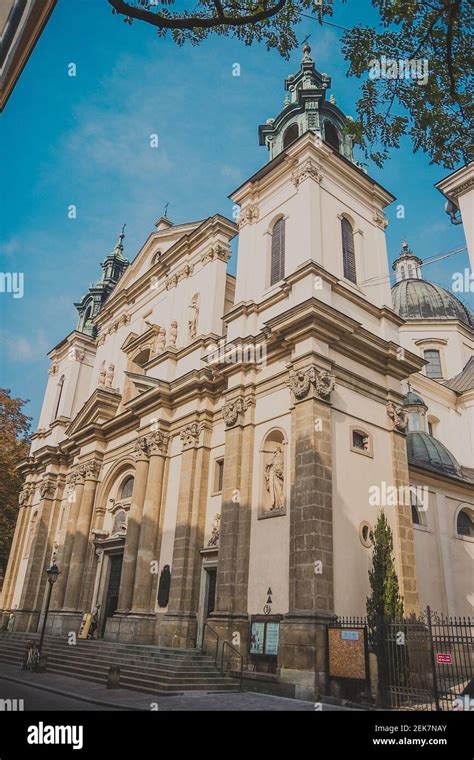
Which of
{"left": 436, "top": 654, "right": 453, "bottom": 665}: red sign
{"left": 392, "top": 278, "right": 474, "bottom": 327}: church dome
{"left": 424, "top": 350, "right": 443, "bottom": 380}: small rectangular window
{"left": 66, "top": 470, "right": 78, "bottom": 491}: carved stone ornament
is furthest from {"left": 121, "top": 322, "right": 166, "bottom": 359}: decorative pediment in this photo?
{"left": 392, "top": 278, "right": 474, "bottom": 327}: church dome

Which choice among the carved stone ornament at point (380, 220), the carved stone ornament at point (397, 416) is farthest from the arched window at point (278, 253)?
the carved stone ornament at point (397, 416)

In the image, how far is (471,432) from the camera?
31.0m

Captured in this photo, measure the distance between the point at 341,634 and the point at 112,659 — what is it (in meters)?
7.53

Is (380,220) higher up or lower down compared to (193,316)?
higher up

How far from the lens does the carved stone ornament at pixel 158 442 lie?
70.4 ft

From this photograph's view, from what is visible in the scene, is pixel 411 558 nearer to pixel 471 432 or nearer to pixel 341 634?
pixel 341 634

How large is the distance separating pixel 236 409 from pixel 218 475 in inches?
114

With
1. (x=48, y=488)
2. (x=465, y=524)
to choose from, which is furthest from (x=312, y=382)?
(x=48, y=488)

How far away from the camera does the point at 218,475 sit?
1955cm

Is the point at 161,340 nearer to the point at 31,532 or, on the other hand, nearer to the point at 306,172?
the point at 306,172

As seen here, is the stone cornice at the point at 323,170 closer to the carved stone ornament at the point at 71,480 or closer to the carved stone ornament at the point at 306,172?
the carved stone ornament at the point at 306,172

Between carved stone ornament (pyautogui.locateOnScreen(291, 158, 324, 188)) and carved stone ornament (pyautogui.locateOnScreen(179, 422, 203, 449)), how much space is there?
30.7ft

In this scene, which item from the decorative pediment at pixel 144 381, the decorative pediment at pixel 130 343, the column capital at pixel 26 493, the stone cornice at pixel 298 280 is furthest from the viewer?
the column capital at pixel 26 493

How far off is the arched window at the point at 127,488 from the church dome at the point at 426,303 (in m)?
21.2
